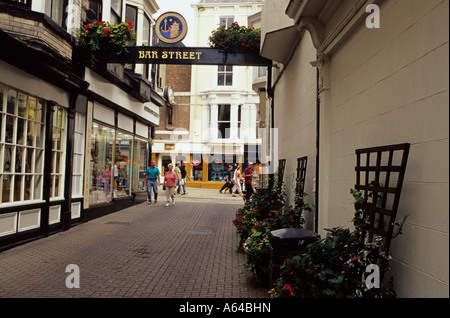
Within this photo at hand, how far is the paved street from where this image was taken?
16.5 feet

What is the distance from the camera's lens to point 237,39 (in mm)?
9797

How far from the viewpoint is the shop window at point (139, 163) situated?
51.2ft

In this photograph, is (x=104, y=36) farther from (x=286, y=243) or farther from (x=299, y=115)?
(x=286, y=243)

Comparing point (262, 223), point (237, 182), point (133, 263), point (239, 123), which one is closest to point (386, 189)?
point (262, 223)

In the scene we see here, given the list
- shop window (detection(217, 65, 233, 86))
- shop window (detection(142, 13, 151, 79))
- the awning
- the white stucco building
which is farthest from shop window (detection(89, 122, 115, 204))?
shop window (detection(217, 65, 233, 86))

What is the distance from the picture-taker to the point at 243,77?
29734 millimetres

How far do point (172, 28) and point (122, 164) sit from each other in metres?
5.63

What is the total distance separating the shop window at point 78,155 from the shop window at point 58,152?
62cm

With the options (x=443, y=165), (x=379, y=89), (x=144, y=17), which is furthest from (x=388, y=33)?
(x=144, y=17)

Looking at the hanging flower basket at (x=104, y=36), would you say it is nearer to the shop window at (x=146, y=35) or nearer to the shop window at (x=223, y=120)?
the shop window at (x=146, y=35)

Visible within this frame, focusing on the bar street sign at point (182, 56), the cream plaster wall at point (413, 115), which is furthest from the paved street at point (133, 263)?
the bar street sign at point (182, 56)

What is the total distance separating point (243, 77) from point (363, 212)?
27082 millimetres

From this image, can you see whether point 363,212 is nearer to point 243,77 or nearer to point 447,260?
point 447,260

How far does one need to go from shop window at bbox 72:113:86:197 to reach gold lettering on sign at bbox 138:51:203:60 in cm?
242
